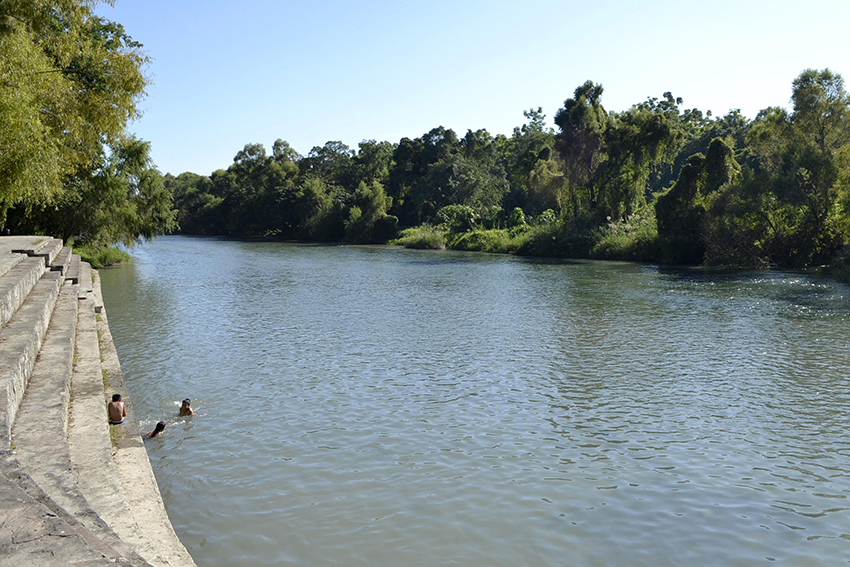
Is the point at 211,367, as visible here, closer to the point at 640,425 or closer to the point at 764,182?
the point at 640,425

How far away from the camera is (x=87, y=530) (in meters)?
3.87

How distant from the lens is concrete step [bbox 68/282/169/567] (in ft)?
17.9

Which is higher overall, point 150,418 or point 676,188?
point 676,188

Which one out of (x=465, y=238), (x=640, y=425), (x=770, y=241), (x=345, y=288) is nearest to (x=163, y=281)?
(x=345, y=288)

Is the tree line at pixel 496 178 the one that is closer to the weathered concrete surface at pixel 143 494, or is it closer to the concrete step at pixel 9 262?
the concrete step at pixel 9 262

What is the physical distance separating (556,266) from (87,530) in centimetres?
4413

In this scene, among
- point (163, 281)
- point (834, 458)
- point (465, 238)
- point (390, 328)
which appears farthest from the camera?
point (465, 238)

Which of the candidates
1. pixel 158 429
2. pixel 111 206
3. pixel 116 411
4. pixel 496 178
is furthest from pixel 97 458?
pixel 496 178

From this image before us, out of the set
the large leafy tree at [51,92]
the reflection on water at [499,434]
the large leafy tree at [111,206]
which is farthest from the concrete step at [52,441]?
the large leafy tree at [111,206]

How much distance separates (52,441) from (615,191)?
56.1m

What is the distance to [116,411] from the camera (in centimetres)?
934

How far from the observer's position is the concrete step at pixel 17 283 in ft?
30.8

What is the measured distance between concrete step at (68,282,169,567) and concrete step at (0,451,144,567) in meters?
1.45

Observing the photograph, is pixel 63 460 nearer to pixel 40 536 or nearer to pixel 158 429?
pixel 40 536
